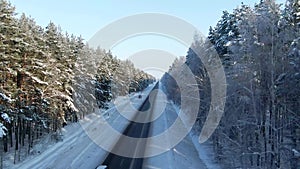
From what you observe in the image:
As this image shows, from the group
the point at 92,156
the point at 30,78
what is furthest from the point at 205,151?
the point at 30,78

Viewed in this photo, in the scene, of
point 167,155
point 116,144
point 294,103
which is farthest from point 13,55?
point 294,103

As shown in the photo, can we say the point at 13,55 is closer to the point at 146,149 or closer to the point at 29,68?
the point at 29,68

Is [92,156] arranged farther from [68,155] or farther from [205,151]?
[205,151]

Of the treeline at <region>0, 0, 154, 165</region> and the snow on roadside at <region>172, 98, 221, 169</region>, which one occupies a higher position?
the treeline at <region>0, 0, 154, 165</region>


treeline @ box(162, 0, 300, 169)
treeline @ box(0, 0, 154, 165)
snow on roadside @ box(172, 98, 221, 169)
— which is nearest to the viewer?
treeline @ box(162, 0, 300, 169)

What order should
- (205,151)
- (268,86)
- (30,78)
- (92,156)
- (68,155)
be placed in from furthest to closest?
(205,151) < (30,78) < (68,155) < (92,156) < (268,86)

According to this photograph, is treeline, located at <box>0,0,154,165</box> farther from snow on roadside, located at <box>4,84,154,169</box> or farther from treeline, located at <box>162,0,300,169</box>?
treeline, located at <box>162,0,300,169</box>

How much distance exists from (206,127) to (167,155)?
10.0 m

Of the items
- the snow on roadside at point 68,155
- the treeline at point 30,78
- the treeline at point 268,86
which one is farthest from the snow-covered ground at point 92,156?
the treeline at point 268,86

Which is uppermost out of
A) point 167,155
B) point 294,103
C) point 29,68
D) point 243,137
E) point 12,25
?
point 12,25

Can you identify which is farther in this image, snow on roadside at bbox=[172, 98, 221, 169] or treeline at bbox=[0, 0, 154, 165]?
snow on roadside at bbox=[172, 98, 221, 169]

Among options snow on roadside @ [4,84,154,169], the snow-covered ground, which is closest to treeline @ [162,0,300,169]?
the snow-covered ground

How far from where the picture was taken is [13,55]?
74.6ft

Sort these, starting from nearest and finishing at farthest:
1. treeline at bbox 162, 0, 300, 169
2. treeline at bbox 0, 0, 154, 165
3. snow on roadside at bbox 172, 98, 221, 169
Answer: treeline at bbox 162, 0, 300, 169 → treeline at bbox 0, 0, 154, 165 → snow on roadside at bbox 172, 98, 221, 169
